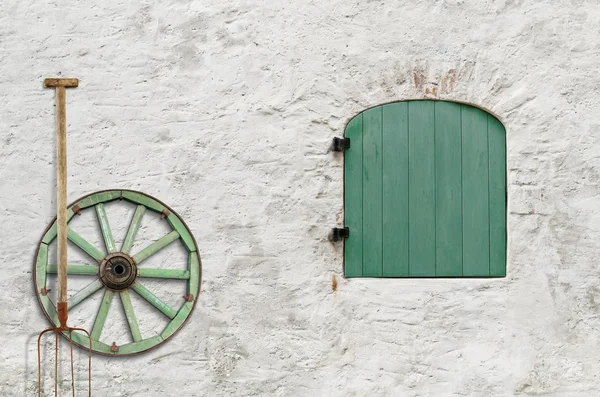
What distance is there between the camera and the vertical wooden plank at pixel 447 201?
4934 millimetres

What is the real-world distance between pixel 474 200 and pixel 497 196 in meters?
0.13

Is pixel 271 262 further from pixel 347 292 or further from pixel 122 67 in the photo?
pixel 122 67

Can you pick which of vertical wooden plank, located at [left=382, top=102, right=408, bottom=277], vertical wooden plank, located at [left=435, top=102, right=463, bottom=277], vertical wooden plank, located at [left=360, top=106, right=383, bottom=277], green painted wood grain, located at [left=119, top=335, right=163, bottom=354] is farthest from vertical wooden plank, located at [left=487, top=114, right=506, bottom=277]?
green painted wood grain, located at [left=119, top=335, right=163, bottom=354]

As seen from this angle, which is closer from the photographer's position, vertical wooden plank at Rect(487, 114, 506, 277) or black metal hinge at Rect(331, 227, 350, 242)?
black metal hinge at Rect(331, 227, 350, 242)

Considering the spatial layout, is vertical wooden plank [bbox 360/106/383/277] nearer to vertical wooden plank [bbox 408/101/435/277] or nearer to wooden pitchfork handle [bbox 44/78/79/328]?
vertical wooden plank [bbox 408/101/435/277]

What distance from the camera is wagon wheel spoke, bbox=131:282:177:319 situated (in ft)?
15.6

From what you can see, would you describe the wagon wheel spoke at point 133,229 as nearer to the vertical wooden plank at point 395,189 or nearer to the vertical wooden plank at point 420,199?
the vertical wooden plank at point 395,189

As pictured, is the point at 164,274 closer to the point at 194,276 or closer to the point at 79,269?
the point at 194,276

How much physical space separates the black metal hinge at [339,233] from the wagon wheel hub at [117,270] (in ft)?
3.55

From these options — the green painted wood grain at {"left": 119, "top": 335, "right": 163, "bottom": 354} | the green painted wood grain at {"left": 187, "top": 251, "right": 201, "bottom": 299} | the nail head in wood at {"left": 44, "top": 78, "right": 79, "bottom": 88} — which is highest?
the nail head in wood at {"left": 44, "top": 78, "right": 79, "bottom": 88}

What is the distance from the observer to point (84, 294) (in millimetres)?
4723

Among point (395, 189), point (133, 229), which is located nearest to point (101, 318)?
point (133, 229)

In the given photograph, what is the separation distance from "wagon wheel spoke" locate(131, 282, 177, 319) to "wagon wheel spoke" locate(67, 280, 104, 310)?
7.6 inches

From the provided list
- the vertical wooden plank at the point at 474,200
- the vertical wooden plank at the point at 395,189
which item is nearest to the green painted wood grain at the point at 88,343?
the vertical wooden plank at the point at 395,189
